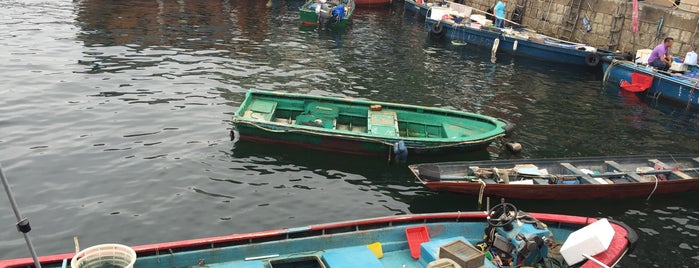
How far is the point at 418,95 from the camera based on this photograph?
23.9 m

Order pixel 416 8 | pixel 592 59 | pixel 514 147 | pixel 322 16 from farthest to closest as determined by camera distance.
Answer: pixel 416 8
pixel 322 16
pixel 592 59
pixel 514 147

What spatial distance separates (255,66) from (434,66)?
10.0 m

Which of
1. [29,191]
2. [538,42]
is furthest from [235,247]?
[538,42]

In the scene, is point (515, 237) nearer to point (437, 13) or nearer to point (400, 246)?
point (400, 246)

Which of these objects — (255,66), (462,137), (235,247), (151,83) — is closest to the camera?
(235,247)

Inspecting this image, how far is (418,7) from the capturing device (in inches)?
1767

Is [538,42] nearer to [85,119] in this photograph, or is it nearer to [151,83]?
[151,83]

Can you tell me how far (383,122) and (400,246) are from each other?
747cm

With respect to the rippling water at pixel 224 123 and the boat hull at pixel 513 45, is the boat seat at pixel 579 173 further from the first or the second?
the boat hull at pixel 513 45

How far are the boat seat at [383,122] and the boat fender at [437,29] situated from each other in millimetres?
18954

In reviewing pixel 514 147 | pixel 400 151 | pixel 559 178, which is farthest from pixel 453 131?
pixel 559 178

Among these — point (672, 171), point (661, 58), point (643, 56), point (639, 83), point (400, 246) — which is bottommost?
point (400, 246)

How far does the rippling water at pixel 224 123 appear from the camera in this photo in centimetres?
1345

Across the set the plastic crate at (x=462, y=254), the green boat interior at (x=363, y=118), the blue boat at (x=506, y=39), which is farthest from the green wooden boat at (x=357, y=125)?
the blue boat at (x=506, y=39)
